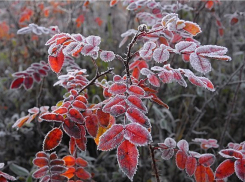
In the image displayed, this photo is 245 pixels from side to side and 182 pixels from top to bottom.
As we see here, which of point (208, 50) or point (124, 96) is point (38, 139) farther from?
point (208, 50)

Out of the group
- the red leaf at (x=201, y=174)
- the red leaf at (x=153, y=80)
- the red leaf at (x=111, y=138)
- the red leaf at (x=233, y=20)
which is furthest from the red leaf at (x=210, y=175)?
the red leaf at (x=233, y=20)

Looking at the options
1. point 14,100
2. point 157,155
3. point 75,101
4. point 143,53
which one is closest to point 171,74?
point 143,53

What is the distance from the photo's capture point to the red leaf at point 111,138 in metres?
0.73

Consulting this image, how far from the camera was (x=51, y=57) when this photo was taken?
948 mm

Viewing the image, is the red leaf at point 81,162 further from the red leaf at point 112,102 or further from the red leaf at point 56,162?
the red leaf at point 112,102

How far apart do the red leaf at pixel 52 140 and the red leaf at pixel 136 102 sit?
26 centimetres

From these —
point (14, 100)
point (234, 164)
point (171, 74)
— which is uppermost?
point (171, 74)

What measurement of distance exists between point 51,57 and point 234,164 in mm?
706

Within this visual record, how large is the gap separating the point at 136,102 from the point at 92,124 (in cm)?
19

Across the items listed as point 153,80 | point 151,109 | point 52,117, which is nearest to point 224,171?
point 153,80

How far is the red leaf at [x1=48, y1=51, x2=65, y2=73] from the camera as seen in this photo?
94cm

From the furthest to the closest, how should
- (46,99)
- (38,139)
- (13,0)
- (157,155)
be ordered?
1. (13,0)
2. (46,99)
3. (38,139)
4. (157,155)

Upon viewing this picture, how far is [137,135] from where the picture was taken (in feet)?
2.41

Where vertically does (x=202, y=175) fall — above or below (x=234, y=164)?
below
